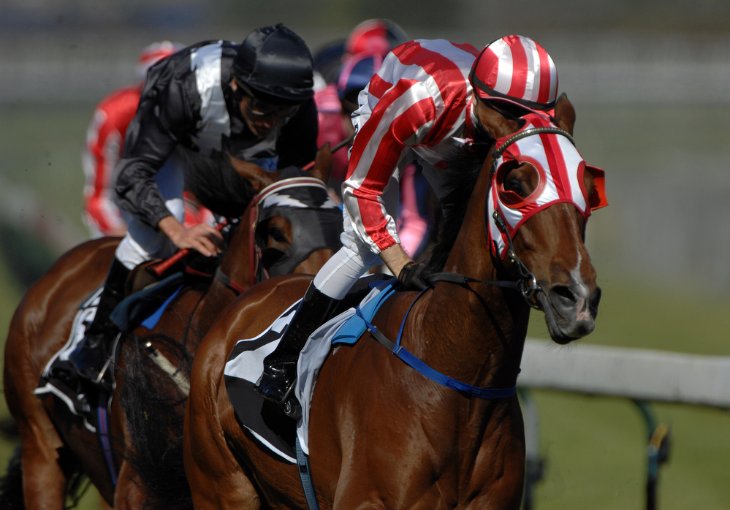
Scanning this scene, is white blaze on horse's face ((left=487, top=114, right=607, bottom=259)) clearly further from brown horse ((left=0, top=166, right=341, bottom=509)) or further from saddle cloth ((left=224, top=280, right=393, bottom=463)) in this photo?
brown horse ((left=0, top=166, right=341, bottom=509))

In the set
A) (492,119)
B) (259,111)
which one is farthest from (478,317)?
(259,111)

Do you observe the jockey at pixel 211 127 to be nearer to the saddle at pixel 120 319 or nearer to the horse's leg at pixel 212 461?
the saddle at pixel 120 319

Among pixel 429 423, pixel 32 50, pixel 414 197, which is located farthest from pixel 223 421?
pixel 32 50

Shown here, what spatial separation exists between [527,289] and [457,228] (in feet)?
1.62

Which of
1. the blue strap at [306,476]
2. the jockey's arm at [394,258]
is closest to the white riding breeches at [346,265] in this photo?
the jockey's arm at [394,258]

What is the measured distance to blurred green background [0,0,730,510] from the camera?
19.9 feet

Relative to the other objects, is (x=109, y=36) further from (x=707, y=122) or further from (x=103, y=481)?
(x=103, y=481)

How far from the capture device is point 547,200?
270 centimetres

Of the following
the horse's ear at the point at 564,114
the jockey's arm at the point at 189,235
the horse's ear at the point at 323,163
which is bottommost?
the jockey's arm at the point at 189,235

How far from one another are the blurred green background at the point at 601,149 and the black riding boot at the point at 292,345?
79 centimetres

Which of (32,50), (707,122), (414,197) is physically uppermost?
(414,197)

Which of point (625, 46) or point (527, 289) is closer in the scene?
point (527, 289)

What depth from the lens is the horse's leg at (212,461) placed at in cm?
387

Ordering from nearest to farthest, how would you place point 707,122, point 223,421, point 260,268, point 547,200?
point 547,200, point 223,421, point 260,268, point 707,122
